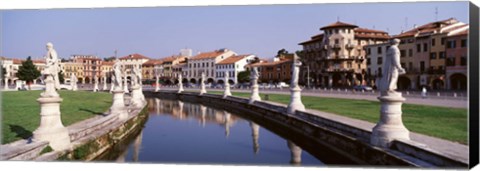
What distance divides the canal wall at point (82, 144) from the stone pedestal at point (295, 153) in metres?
3.71

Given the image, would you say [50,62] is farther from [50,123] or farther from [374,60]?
[374,60]

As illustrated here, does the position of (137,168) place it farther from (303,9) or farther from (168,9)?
(303,9)

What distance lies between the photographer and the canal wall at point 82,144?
6.48m

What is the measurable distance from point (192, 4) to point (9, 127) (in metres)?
4.49

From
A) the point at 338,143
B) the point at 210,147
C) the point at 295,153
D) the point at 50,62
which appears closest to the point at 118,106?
the point at 210,147

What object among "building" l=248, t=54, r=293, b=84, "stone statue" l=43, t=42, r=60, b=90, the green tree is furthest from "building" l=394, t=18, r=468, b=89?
"building" l=248, t=54, r=293, b=84

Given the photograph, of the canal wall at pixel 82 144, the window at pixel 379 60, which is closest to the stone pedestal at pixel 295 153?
the canal wall at pixel 82 144

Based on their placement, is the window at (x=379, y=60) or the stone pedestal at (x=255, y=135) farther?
the window at (x=379, y=60)

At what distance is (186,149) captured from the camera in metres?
9.52

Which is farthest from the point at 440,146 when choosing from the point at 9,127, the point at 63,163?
the point at 9,127

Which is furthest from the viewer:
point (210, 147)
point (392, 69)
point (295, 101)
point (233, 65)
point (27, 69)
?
point (233, 65)

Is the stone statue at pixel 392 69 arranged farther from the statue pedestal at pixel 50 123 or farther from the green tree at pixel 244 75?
the green tree at pixel 244 75

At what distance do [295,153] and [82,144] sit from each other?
423cm

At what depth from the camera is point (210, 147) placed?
9.86m
